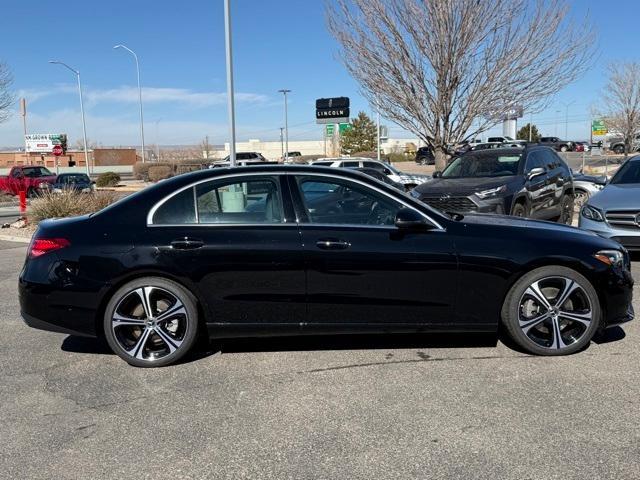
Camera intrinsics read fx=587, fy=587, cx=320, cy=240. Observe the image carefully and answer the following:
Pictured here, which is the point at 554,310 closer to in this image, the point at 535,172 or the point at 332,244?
the point at 332,244

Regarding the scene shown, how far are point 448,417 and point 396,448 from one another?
52 centimetres

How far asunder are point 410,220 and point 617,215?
4.93 m

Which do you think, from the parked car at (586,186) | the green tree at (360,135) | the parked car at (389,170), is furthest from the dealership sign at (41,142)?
the parked car at (586,186)

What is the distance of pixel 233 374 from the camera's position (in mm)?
4422

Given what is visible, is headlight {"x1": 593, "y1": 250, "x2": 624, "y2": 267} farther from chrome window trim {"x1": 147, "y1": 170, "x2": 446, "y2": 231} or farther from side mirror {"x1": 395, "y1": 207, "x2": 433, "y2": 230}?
side mirror {"x1": 395, "y1": 207, "x2": 433, "y2": 230}

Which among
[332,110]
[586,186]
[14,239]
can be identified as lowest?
[14,239]

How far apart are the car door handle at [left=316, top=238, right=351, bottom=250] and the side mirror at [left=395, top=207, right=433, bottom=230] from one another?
0.42 m

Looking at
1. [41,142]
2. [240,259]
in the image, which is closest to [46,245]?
[240,259]

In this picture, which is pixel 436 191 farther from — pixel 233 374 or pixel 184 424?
pixel 184 424

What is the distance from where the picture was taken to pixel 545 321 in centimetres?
462

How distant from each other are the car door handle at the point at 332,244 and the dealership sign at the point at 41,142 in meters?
61.2

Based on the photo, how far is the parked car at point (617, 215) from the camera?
782cm

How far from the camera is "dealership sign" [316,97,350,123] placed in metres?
29.0

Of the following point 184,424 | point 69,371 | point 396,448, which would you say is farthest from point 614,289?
point 69,371
